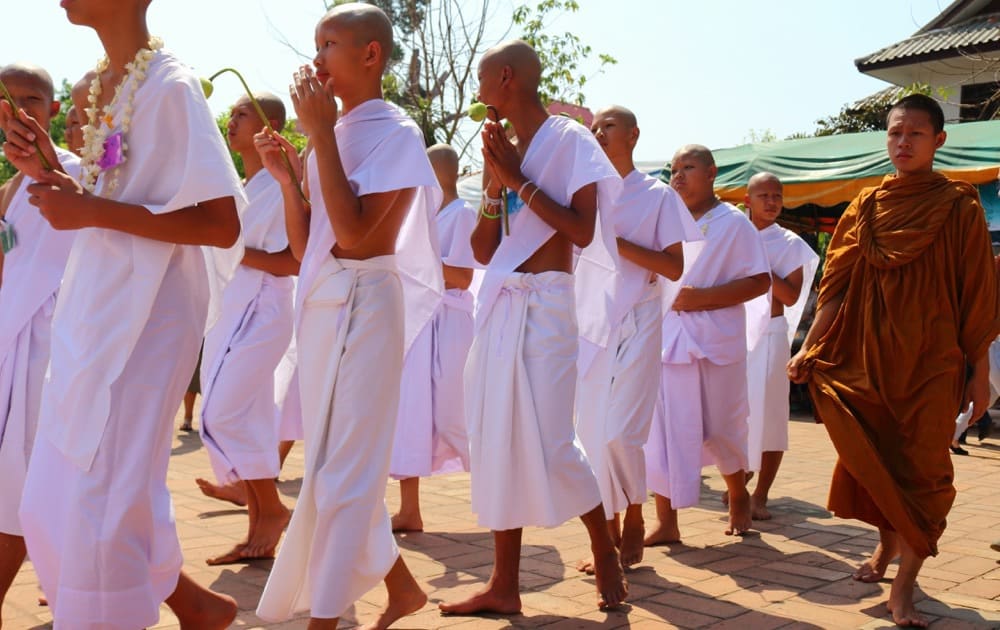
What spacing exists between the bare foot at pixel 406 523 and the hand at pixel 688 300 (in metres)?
1.98

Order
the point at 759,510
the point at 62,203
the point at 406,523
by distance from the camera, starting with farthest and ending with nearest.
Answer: the point at 759,510 → the point at 406,523 → the point at 62,203

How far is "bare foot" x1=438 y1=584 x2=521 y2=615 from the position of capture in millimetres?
4379

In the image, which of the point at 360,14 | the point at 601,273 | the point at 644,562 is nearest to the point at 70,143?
the point at 360,14

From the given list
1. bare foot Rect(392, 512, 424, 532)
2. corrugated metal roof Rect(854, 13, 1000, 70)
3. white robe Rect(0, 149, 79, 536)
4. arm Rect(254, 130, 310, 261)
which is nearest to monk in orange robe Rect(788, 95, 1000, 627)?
bare foot Rect(392, 512, 424, 532)

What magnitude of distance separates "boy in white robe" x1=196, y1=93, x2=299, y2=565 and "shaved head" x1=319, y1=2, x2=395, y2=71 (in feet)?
5.24

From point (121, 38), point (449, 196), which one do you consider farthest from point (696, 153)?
point (121, 38)

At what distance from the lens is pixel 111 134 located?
3264mm

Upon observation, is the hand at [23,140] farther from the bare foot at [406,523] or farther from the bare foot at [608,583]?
the bare foot at [406,523]

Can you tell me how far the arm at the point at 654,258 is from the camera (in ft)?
17.9

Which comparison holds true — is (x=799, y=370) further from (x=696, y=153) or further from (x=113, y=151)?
(x=113, y=151)

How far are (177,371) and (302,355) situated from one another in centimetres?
63

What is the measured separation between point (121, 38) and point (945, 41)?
18.5m

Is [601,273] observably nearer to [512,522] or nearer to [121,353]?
[512,522]

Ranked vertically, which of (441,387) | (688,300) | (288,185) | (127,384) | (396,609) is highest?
(288,185)
